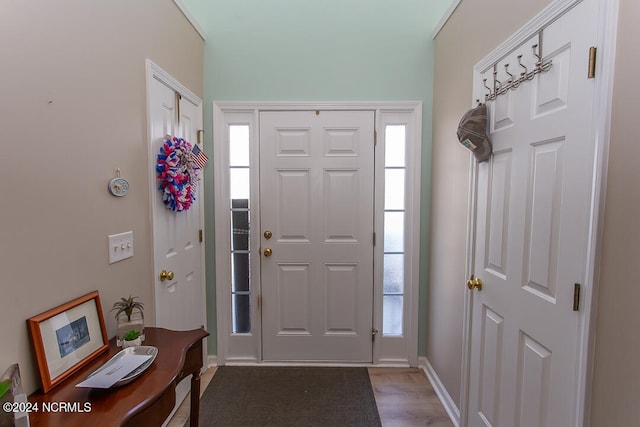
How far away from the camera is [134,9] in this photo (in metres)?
1.43

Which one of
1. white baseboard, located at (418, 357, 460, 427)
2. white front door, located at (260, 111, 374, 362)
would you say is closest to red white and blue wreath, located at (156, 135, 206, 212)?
white front door, located at (260, 111, 374, 362)

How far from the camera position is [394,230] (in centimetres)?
236

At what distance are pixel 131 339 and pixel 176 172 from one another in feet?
2.92

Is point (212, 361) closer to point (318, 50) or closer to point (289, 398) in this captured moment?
point (289, 398)

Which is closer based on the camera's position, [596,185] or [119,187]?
[596,185]

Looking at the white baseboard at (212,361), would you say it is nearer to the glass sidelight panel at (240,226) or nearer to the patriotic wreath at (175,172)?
the glass sidelight panel at (240,226)

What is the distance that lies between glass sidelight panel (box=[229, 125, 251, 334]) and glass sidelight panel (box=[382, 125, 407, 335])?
3.70 feet

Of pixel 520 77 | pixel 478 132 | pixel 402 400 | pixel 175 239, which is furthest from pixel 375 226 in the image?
pixel 175 239

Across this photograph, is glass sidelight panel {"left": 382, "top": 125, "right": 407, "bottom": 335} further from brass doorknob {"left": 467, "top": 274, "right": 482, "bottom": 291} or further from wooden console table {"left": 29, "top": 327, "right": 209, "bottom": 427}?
wooden console table {"left": 29, "top": 327, "right": 209, "bottom": 427}

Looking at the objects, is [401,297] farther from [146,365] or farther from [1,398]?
[1,398]

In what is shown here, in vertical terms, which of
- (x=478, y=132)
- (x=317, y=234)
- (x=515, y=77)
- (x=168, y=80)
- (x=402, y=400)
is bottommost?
(x=402, y=400)

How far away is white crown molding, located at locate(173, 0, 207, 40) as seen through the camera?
183cm

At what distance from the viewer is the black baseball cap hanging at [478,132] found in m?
1.43

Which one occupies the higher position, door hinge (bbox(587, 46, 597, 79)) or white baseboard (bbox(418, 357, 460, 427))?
door hinge (bbox(587, 46, 597, 79))
